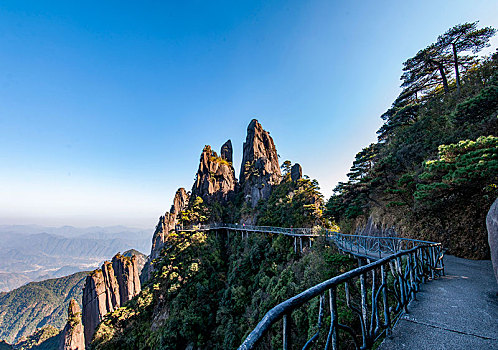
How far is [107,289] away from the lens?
37.2 meters

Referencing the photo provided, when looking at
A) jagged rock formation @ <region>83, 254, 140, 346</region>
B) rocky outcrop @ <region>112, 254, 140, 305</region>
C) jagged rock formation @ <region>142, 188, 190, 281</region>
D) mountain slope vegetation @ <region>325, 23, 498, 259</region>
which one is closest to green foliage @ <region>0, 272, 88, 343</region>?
rocky outcrop @ <region>112, 254, 140, 305</region>

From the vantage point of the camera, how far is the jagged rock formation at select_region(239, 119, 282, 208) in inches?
1412

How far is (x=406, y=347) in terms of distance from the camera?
248cm

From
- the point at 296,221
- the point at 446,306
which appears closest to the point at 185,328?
the point at 296,221

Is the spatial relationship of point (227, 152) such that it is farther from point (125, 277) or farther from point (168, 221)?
point (125, 277)

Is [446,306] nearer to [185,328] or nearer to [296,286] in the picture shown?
[296,286]

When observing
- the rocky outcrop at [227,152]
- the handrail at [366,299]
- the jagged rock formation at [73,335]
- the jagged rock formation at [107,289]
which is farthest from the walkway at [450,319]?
the jagged rock formation at [73,335]

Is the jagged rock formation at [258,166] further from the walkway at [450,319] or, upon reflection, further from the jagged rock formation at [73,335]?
the jagged rock formation at [73,335]

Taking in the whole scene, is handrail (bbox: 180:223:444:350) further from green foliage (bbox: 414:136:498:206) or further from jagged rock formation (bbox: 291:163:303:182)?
jagged rock formation (bbox: 291:163:303:182)

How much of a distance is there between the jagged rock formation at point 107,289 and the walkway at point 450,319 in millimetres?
42190

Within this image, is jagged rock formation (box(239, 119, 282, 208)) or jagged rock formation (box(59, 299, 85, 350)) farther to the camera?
jagged rock formation (box(239, 119, 282, 208))

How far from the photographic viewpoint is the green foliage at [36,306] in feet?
335

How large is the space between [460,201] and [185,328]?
22.6 metres

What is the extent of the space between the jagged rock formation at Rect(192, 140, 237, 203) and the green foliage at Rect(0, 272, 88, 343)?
387 feet
